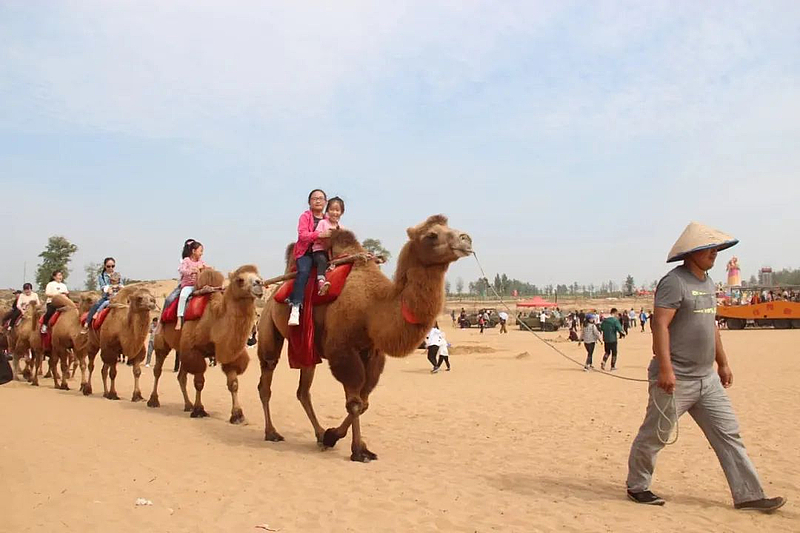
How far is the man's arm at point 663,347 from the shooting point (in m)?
5.21

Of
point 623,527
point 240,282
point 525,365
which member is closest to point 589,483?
point 623,527

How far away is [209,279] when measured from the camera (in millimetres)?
10820

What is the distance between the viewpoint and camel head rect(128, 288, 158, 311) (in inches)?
474

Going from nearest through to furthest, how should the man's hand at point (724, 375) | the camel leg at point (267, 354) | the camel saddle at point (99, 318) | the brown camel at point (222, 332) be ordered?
1. the man's hand at point (724, 375)
2. the camel leg at point (267, 354)
3. the brown camel at point (222, 332)
4. the camel saddle at point (99, 318)

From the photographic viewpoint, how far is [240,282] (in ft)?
31.2

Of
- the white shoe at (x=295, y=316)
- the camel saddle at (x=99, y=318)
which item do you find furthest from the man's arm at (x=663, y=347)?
the camel saddle at (x=99, y=318)

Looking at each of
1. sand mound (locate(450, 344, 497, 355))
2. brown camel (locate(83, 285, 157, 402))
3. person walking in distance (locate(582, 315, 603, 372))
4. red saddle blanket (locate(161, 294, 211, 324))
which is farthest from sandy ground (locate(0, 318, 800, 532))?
sand mound (locate(450, 344, 497, 355))

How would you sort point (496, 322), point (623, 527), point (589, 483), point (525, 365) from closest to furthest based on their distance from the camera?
1. point (623, 527)
2. point (589, 483)
3. point (525, 365)
4. point (496, 322)

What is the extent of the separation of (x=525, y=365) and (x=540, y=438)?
45.9 feet

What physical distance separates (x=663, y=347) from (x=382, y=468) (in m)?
3.20

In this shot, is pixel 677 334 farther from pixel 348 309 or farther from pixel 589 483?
pixel 348 309

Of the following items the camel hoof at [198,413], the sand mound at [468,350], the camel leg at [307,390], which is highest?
the camel leg at [307,390]

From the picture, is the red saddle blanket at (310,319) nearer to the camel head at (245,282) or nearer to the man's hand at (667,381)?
the camel head at (245,282)

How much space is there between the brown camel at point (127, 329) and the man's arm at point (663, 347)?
9.70 meters
